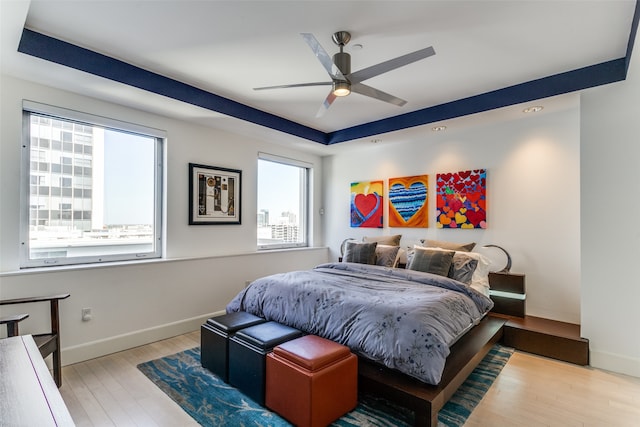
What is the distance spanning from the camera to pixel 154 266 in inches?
137

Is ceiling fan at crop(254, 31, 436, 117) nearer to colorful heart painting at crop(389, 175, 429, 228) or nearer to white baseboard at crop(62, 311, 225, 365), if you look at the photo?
colorful heart painting at crop(389, 175, 429, 228)

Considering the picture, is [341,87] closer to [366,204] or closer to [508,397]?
[508,397]

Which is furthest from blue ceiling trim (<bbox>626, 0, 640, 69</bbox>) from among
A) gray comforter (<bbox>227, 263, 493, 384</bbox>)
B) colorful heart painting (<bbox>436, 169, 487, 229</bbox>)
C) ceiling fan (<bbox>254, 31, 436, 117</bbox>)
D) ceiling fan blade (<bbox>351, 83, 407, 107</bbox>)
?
gray comforter (<bbox>227, 263, 493, 384</bbox>)

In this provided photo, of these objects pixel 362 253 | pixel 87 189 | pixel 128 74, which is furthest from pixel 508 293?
pixel 87 189

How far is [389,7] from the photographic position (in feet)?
6.73

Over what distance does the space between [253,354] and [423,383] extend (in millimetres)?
1166

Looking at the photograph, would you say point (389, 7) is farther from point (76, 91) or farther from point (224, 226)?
point (224, 226)

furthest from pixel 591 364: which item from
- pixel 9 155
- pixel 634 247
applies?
pixel 9 155

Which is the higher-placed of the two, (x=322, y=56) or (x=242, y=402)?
(x=322, y=56)

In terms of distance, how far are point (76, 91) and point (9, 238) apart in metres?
1.43

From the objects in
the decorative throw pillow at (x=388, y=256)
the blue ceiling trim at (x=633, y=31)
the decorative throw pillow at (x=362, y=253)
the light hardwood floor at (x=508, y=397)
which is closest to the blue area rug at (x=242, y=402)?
the light hardwood floor at (x=508, y=397)

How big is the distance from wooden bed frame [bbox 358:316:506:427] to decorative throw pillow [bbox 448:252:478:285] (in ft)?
2.53

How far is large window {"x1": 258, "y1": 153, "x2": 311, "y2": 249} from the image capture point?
4.94 m

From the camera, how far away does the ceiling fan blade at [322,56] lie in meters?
2.00
